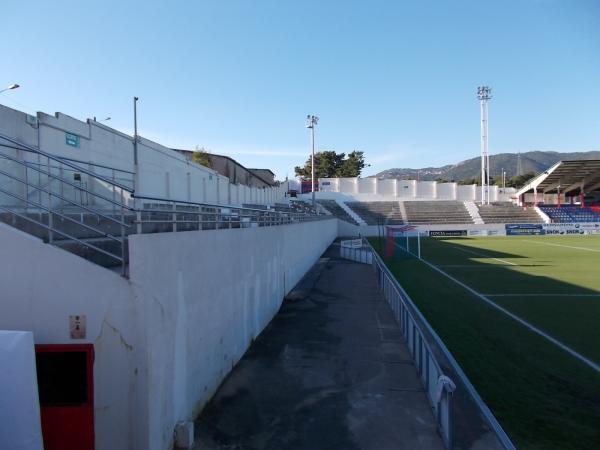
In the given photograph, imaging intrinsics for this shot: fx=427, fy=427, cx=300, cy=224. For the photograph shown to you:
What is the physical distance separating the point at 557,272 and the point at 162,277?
2224 centimetres

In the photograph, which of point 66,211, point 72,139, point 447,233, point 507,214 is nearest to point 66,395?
point 66,211

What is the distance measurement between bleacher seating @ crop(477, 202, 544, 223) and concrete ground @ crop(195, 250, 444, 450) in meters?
59.5

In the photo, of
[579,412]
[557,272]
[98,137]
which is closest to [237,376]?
[579,412]

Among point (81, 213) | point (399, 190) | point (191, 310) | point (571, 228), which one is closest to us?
point (81, 213)

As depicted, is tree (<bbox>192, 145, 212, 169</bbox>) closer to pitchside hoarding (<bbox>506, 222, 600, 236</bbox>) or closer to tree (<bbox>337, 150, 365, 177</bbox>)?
pitchside hoarding (<bbox>506, 222, 600, 236</bbox>)

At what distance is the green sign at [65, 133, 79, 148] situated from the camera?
11.9 m

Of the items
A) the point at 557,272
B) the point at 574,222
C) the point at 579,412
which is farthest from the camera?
the point at 574,222

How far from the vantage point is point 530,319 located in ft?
39.5

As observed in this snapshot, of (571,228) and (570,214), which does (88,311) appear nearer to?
(571,228)

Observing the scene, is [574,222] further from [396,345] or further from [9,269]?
[9,269]

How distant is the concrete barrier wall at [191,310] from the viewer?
182 inches

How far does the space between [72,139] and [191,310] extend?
885 cm

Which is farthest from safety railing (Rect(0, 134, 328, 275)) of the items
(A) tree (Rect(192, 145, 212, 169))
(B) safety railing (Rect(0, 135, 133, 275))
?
(A) tree (Rect(192, 145, 212, 169))

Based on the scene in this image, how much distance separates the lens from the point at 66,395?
4301 millimetres
